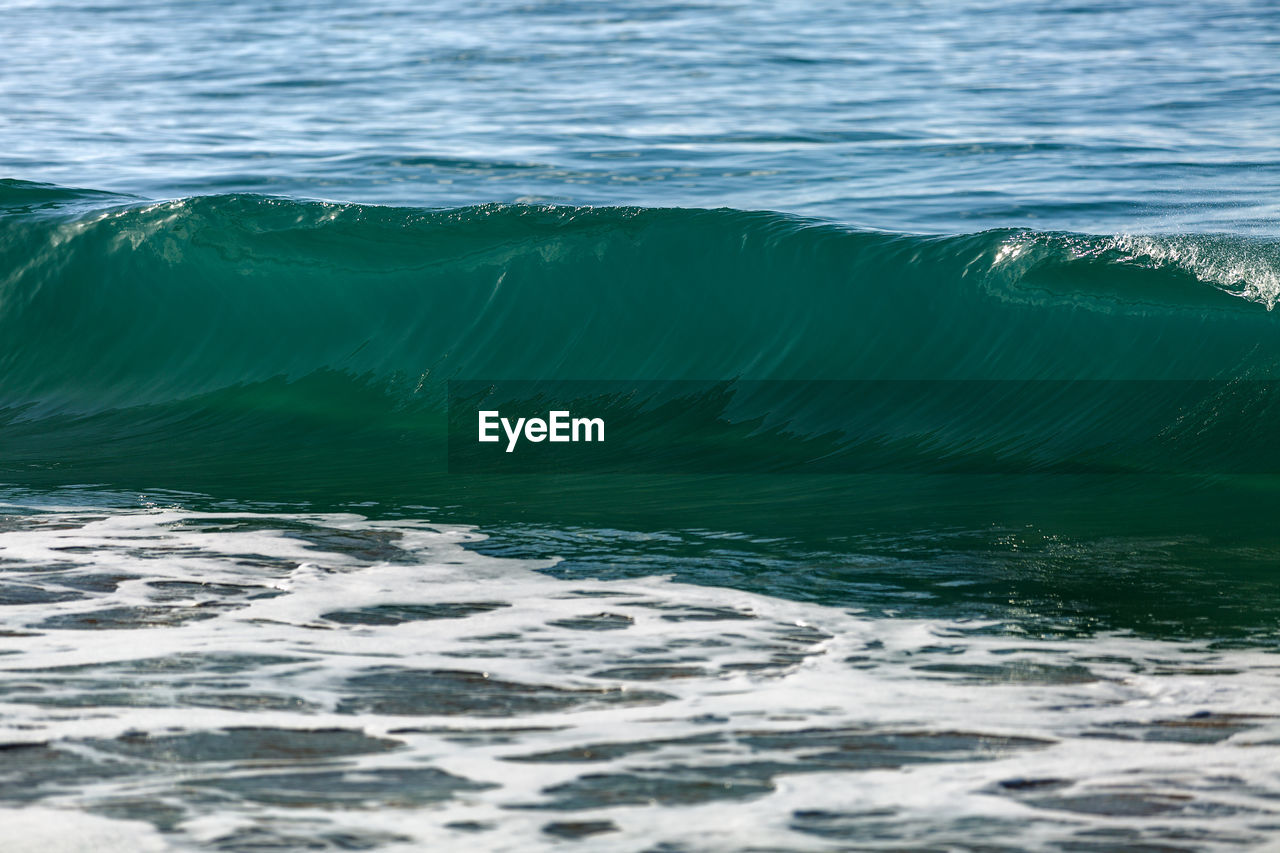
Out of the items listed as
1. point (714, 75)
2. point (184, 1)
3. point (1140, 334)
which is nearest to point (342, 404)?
point (1140, 334)

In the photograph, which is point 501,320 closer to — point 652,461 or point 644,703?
point 652,461

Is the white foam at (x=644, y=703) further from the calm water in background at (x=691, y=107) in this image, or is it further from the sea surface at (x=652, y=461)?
the calm water in background at (x=691, y=107)

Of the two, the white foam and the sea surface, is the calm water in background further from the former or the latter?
the white foam

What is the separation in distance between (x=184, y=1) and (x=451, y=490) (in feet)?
61.9

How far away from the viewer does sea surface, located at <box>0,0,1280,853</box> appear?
9.84 feet

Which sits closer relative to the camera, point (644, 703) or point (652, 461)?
point (644, 703)

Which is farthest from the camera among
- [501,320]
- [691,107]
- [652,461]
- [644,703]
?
[691,107]

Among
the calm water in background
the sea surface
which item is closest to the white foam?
the sea surface

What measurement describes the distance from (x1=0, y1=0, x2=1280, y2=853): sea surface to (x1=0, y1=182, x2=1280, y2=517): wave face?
0.10ft

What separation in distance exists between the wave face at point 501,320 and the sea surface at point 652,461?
0.03m

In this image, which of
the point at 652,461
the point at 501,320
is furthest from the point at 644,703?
the point at 501,320

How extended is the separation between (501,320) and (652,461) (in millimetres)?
2051

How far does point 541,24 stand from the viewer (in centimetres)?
1895

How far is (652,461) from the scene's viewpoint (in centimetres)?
671
